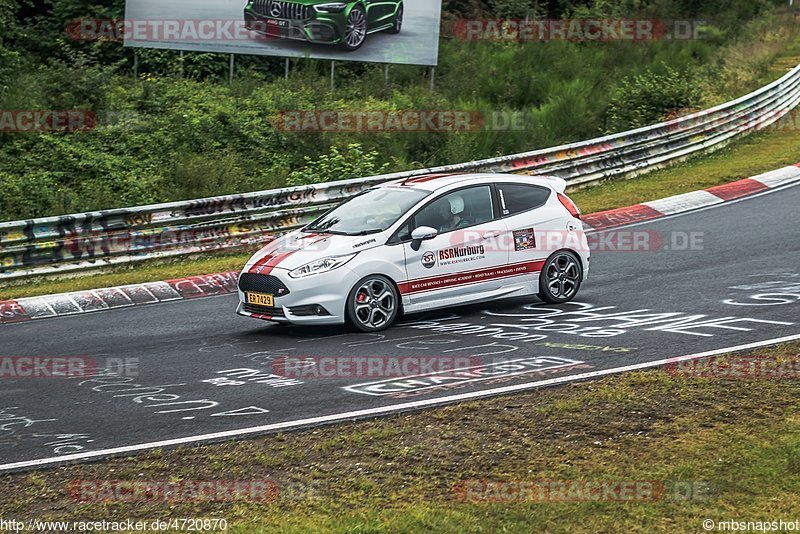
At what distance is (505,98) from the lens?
29.1 metres

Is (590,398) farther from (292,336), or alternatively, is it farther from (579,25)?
(579,25)

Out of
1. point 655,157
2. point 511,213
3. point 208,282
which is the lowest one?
point 208,282

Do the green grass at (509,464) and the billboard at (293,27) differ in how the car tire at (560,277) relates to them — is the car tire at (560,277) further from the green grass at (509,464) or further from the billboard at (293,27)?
the billboard at (293,27)

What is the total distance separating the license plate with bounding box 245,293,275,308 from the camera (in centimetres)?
1199

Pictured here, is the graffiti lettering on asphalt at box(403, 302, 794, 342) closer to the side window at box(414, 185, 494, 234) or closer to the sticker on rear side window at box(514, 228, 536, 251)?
the sticker on rear side window at box(514, 228, 536, 251)

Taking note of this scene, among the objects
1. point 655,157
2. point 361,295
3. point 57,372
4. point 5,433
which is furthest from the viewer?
point 655,157

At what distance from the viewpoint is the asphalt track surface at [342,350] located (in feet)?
28.7

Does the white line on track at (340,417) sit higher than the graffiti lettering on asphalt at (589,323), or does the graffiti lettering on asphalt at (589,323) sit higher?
the graffiti lettering on asphalt at (589,323)

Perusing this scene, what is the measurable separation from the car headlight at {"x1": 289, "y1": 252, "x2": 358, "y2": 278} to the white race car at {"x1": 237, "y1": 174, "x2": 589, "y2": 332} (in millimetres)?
11

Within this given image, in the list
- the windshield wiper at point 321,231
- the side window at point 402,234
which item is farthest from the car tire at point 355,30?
the side window at point 402,234

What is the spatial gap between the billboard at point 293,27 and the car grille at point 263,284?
53.6 feet

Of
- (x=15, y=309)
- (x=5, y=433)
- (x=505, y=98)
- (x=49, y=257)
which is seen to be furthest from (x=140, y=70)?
(x=5, y=433)

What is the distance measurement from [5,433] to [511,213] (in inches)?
268

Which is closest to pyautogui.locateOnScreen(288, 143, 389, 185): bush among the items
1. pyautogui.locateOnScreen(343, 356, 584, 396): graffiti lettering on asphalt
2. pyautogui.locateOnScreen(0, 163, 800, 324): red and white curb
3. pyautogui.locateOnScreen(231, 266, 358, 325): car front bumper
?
pyautogui.locateOnScreen(0, 163, 800, 324): red and white curb
